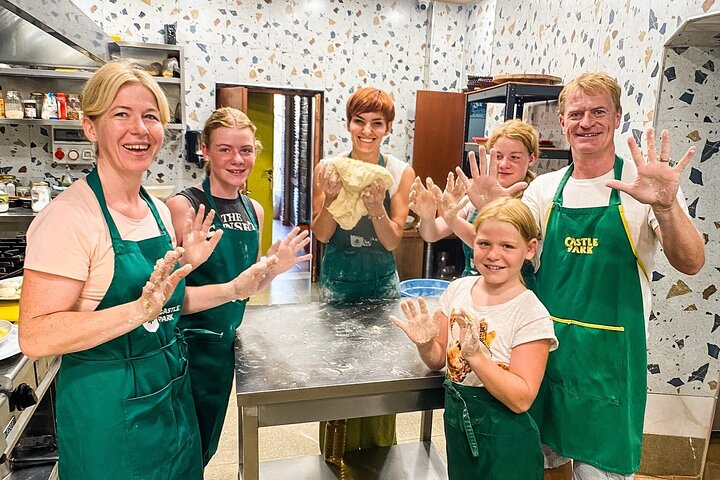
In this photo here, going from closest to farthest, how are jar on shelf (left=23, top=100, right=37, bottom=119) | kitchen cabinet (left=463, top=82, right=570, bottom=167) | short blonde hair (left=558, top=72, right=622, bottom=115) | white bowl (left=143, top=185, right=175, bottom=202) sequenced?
1. short blonde hair (left=558, top=72, right=622, bottom=115)
2. kitchen cabinet (left=463, top=82, right=570, bottom=167)
3. jar on shelf (left=23, top=100, right=37, bottom=119)
4. white bowl (left=143, top=185, right=175, bottom=202)

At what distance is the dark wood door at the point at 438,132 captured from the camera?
17.0 feet

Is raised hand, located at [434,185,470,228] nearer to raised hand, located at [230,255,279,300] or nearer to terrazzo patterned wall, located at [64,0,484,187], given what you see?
raised hand, located at [230,255,279,300]

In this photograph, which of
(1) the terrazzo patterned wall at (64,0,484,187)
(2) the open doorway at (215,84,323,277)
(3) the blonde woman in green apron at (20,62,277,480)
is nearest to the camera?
(3) the blonde woman in green apron at (20,62,277,480)

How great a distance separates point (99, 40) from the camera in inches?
89.6

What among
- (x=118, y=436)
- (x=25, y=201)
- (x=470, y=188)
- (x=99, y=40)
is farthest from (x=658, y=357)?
(x=25, y=201)

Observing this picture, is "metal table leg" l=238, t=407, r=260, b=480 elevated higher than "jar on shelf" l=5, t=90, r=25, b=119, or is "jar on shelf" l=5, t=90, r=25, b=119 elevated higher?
"jar on shelf" l=5, t=90, r=25, b=119

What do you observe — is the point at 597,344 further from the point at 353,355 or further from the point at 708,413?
the point at 708,413

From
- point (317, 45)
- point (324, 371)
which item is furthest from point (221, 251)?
point (317, 45)

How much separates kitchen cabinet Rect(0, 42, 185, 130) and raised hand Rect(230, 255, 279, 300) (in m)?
2.95

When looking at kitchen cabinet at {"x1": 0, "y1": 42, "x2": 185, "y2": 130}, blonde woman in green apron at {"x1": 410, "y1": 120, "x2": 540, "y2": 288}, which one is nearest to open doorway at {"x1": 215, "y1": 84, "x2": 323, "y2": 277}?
kitchen cabinet at {"x1": 0, "y1": 42, "x2": 185, "y2": 130}

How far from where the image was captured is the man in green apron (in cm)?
145

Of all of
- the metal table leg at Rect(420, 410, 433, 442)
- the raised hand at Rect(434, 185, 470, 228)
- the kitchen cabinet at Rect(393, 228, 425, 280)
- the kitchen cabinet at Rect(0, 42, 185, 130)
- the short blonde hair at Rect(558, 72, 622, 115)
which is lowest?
the metal table leg at Rect(420, 410, 433, 442)

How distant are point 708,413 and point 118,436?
262cm

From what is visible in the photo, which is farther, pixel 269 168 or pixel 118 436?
pixel 269 168
